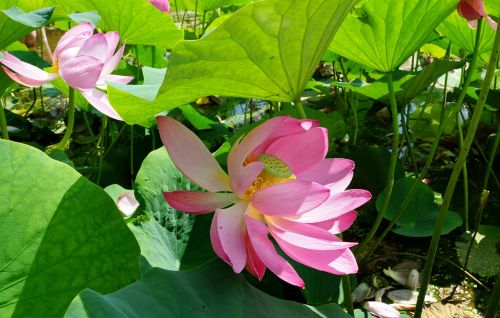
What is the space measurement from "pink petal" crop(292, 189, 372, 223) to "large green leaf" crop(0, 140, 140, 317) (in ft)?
0.66

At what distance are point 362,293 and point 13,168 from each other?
0.77 m

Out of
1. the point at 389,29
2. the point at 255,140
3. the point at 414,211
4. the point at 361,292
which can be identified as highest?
the point at 389,29

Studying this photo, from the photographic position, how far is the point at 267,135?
62cm

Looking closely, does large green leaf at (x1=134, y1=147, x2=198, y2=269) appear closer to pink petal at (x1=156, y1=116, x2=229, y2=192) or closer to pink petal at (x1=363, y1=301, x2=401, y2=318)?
pink petal at (x1=156, y1=116, x2=229, y2=192)

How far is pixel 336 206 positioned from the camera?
65 centimetres

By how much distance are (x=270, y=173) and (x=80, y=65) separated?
0.47 metres

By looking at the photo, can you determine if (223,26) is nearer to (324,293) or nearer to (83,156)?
(324,293)

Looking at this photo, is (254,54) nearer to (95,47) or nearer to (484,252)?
(95,47)

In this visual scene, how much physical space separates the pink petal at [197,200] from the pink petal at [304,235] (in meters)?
0.06

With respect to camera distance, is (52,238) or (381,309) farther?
(381,309)

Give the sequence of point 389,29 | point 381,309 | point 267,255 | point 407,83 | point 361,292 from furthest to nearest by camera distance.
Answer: point 407,83, point 361,292, point 381,309, point 389,29, point 267,255

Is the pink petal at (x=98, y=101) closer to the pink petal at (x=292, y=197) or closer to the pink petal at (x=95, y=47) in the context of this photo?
the pink petal at (x=95, y=47)

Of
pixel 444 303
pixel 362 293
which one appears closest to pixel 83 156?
pixel 362 293

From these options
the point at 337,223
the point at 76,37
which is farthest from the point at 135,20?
the point at 337,223
